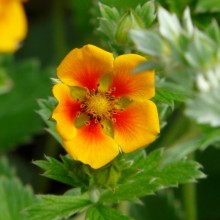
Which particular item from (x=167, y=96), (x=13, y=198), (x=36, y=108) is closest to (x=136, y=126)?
(x=167, y=96)

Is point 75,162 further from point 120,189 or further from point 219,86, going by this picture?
point 219,86

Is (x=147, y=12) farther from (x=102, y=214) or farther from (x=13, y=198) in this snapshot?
(x=13, y=198)

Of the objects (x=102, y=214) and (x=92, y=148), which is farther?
(x=102, y=214)

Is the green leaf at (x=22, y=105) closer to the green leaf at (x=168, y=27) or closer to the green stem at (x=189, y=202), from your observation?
the green stem at (x=189, y=202)

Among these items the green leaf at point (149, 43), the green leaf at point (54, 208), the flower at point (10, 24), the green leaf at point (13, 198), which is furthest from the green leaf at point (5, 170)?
the green leaf at point (149, 43)

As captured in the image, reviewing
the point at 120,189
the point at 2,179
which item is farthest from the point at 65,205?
the point at 2,179
